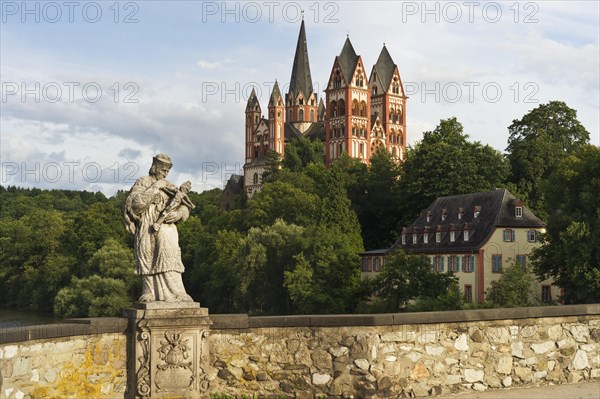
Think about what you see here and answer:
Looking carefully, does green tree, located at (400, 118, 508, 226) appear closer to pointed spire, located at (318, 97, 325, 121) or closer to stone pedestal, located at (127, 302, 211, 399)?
stone pedestal, located at (127, 302, 211, 399)

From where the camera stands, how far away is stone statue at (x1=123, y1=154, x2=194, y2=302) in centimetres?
1100

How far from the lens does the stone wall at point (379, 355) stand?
1144 centimetres

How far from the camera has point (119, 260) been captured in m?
66.8

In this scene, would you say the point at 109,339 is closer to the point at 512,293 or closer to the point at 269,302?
the point at 512,293

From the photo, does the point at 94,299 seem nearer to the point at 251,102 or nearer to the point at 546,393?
the point at 546,393

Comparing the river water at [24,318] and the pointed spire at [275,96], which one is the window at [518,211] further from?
the pointed spire at [275,96]

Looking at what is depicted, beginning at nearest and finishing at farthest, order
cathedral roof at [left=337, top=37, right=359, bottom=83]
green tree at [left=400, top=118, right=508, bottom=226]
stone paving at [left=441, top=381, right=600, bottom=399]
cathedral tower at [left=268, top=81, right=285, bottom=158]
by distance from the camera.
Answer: stone paving at [left=441, top=381, right=600, bottom=399] < green tree at [left=400, top=118, right=508, bottom=226] < cathedral roof at [left=337, top=37, right=359, bottom=83] < cathedral tower at [left=268, top=81, right=285, bottom=158]

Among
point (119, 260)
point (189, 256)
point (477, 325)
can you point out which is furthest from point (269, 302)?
point (477, 325)

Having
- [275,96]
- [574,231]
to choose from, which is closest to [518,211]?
[574,231]

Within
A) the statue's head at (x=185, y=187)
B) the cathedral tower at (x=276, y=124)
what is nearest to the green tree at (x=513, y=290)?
the statue's head at (x=185, y=187)

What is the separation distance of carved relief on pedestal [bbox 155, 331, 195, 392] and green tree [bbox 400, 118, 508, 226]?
2457 inches

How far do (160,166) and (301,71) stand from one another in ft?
445

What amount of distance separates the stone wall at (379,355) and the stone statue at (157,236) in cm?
86

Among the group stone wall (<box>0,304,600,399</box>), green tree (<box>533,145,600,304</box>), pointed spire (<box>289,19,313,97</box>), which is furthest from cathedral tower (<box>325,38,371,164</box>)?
stone wall (<box>0,304,600,399</box>)
